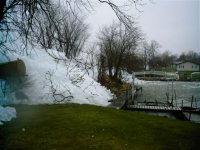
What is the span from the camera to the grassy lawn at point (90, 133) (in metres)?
6.44

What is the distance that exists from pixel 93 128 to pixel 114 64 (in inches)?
1279

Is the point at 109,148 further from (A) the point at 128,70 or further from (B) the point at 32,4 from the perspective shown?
(A) the point at 128,70

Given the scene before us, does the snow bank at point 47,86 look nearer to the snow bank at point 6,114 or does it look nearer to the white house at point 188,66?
the snow bank at point 6,114

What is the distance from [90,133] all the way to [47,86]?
7704mm

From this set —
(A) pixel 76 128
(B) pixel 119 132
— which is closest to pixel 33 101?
(A) pixel 76 128

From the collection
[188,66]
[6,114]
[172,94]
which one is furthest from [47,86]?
[188,66]

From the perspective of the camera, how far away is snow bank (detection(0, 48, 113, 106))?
13328 millimetres

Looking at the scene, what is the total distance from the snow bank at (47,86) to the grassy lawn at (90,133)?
3692mm

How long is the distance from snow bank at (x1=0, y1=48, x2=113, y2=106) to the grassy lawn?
3.69 metres

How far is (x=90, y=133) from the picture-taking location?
24.1ft

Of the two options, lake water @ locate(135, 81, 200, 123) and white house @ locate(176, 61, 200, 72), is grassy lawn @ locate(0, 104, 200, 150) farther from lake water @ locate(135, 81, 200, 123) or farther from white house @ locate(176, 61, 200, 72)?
white house @ locate(176, 61, 200, 72)

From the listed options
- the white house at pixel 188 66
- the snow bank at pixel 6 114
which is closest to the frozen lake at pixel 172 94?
the snow bank at pixel 6 114

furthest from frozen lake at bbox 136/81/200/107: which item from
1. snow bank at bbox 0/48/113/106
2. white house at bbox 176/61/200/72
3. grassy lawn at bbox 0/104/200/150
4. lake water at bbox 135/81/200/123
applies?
white house at bbox 176/61/200/72

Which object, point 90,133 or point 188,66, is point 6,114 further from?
point 188,66
